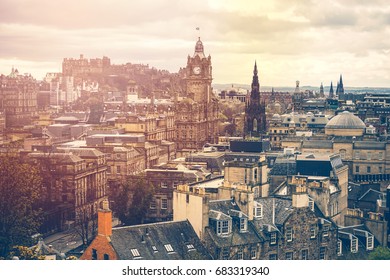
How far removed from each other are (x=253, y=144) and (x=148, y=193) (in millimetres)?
5913

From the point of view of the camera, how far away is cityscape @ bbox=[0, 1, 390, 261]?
13922mm

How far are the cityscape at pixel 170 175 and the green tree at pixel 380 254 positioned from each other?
0.06 meters

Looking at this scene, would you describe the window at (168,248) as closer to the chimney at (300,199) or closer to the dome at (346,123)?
the chimney at (300,199)

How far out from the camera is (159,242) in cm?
1321

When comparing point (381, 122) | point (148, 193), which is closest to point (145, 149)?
point (148, 193)

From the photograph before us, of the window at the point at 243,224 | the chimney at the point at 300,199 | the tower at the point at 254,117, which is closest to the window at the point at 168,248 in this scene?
the window at the point at 243,224

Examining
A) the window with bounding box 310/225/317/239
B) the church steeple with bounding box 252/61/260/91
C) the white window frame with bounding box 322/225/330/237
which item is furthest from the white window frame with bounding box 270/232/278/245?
the church steeple with bounding box 252/61/260/91

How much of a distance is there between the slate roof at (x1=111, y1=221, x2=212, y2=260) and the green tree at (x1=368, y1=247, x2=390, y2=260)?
3312 mm

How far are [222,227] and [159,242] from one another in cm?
130

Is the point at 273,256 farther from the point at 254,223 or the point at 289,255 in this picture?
the point at 254,223

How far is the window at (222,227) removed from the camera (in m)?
13.8

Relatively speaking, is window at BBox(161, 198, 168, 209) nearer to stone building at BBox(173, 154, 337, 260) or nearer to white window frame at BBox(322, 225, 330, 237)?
stone building at BBox(173, 154, 337, 260)

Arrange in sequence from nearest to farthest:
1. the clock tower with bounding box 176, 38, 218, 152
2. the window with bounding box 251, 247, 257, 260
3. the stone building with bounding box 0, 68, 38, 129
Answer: the window with bounding box 251, 247, 257, 260 → the stone building with bounding box 0, 68, 38, 129 → the clock tower with bounding box 176, 38, 218, 152

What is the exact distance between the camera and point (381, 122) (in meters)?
34.2
